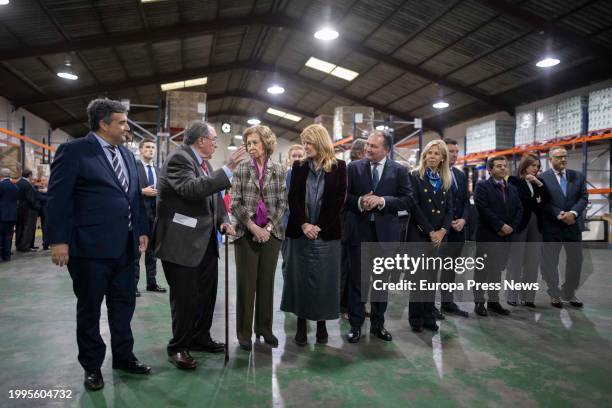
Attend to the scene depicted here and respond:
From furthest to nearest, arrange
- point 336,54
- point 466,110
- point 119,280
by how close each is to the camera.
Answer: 1. point 466,110
2. point 336,54
3. point 119,280

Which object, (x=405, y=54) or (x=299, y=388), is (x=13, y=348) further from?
(x=405, y=54)

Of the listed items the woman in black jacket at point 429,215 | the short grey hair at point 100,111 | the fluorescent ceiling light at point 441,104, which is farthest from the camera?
the fluorescent ceiling light at point 441,104

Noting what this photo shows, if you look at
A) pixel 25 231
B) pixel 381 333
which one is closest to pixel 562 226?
pixel 381 333

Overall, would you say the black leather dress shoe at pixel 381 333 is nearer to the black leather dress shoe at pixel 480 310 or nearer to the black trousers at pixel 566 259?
the black leather dress shoe at pixel 480 310

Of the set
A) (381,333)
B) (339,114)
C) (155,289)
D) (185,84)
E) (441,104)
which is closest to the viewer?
(381,333)

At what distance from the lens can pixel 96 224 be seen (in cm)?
265

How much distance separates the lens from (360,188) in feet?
12.8

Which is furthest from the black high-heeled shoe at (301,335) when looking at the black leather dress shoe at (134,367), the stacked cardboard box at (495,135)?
the stacked cardboard box at (495,135)

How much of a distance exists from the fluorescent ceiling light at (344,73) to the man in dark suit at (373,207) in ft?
39.0

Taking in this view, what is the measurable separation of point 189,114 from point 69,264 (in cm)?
904

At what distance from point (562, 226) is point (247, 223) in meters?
3.94

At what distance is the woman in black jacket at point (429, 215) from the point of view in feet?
13.2

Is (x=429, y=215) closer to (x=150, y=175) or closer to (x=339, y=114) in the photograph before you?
(x=150, y=175)

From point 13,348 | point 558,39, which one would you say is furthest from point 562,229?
point 558,39
